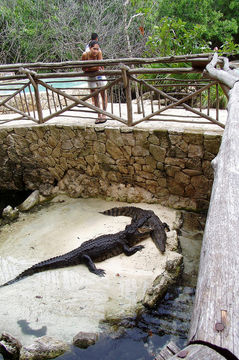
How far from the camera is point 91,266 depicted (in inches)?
175

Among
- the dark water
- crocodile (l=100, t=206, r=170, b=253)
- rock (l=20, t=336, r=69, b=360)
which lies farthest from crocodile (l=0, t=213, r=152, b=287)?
rock (l=20, t=336, r=69, b=360)

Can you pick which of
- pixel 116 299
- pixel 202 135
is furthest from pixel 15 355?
pixel 202 135

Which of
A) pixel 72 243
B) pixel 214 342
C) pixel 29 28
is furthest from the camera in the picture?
pixel 29 28

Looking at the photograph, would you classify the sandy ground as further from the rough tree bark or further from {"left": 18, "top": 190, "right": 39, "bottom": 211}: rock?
the rough tree bark

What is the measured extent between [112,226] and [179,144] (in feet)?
6.19

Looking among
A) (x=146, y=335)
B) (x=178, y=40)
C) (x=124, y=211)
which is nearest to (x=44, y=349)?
(x=146, y=335)

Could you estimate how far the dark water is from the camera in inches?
126

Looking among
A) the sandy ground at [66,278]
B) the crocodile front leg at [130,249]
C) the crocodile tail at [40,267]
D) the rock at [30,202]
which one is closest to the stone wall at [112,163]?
the rock at [30,202]

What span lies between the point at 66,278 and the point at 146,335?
4.68 feet

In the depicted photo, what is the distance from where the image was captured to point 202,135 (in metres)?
5.12

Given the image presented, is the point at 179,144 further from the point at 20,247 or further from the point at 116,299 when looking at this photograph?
the point at 20,247

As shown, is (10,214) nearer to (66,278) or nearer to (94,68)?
(66,278)

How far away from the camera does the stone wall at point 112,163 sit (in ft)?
17.9

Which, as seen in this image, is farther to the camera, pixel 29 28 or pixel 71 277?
pixel 29 28
